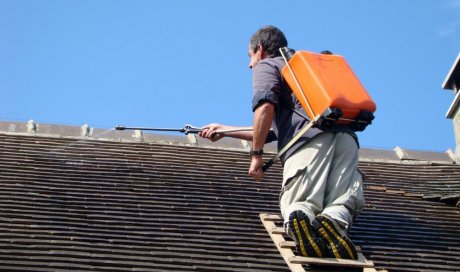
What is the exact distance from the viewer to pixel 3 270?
6.24 metres

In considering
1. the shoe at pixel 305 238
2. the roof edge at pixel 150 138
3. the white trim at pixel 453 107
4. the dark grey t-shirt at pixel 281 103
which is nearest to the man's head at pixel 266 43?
the dark grey t-shirt at pixel 281 103

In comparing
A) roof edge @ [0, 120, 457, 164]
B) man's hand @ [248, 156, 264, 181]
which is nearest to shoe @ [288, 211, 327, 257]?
man's hand @ [248, 156, 264, 181]

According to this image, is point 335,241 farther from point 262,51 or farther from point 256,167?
point 262,51

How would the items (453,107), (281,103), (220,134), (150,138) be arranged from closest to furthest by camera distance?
(281,103) < (220,134) < (150,138) < (453,107)

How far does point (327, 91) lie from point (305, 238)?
0.88m

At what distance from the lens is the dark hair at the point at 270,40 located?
6824 millimetres

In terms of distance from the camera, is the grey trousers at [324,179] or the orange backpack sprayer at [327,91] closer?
the orange backpack sprayer at [327,91]

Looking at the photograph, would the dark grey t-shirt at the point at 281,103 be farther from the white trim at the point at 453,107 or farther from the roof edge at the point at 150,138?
the white trim at the point at 453,107

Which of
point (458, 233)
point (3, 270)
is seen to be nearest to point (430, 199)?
point (458, 233)

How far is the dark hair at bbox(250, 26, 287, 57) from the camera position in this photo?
682 centimetres

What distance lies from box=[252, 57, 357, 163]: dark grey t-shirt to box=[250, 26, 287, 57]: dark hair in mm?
160

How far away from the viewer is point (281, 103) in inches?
259

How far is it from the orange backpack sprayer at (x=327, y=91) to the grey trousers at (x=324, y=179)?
0.13 metres

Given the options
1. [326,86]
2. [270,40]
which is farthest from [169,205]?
[326,86]
